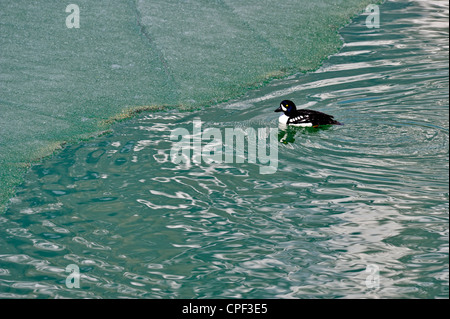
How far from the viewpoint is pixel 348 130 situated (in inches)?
279

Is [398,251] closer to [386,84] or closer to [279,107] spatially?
[279,107]

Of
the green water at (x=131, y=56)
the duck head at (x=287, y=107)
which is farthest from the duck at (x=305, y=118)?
the green water at (x=131, y=56)

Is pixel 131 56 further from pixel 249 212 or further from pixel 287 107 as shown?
pixel 249 212

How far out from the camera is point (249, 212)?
568cm

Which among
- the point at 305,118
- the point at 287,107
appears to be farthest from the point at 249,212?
the point at 287,107

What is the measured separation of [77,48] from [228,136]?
349 centimetres

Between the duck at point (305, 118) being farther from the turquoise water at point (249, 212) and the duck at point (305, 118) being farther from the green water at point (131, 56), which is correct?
the green water at point (131, 56)

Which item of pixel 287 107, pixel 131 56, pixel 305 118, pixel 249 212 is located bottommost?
pixel 249 212

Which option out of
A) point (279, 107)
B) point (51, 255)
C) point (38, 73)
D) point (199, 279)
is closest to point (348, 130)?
point (279, 107)

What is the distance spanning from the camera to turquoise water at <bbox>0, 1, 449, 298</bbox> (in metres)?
4.82

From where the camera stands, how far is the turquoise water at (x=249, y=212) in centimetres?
482

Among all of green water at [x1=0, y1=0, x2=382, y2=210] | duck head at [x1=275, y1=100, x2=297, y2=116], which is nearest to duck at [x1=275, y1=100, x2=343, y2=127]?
duck head at [x1=275, y1=100, x2=297, y2=116]

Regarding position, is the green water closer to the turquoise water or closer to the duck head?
the turquoise water

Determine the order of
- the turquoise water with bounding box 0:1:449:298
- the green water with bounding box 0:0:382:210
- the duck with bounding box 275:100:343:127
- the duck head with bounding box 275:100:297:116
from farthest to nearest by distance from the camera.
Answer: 1. the green water with bounding box 0:0:382:210
2. the duck head with bounding box 275:100:297:116
3. the duck with bounding box 275:100:343:127
4. the turquoise water with bounding box 0:1:449:298
